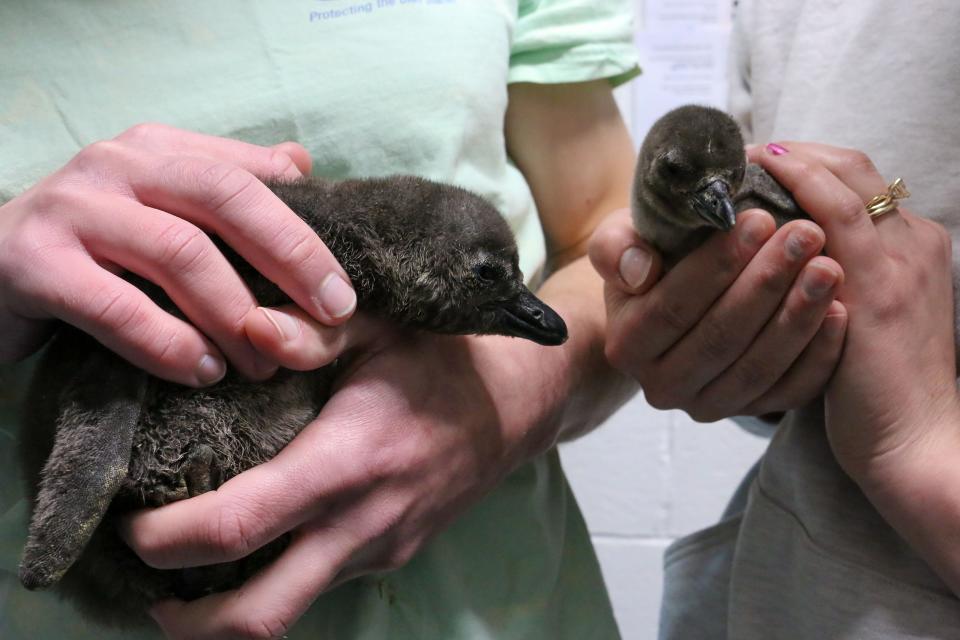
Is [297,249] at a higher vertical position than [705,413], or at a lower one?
higher

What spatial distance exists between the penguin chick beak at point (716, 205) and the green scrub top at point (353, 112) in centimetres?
26

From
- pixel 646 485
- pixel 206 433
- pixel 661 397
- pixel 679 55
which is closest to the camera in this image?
pixel 206 433

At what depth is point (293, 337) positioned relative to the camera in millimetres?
829

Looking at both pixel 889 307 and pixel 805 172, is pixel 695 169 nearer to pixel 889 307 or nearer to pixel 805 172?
pixel 805 172

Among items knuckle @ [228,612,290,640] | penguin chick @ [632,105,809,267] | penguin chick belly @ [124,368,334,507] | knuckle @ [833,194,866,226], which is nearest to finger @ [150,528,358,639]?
knuckle @ [228,612,290,640]

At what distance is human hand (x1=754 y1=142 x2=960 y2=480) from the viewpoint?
949 millimetres

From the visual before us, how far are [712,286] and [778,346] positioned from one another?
3.9 inches

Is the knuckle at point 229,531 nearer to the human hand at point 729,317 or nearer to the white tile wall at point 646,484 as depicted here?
the human hand at point 729,317

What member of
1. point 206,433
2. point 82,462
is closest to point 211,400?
point 206,433

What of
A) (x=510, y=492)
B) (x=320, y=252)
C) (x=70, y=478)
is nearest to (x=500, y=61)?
(x=320, y=252)

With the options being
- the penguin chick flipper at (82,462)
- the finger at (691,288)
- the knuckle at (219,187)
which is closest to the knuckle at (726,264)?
the finger at (691,288)

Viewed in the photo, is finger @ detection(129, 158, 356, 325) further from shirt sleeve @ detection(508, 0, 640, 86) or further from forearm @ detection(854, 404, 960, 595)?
forearm @ detection(854, 404, 960, 595)

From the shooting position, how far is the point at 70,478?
0.77m

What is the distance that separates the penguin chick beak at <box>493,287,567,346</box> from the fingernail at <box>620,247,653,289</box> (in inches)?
4.5
